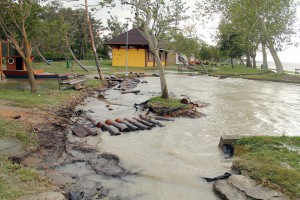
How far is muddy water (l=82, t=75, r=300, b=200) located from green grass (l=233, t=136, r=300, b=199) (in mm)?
612

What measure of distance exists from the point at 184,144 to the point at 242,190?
12.4 feet

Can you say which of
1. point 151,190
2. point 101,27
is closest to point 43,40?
point 151,190

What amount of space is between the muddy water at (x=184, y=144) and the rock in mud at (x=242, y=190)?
0.23 meters

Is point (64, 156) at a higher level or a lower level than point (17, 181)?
lower

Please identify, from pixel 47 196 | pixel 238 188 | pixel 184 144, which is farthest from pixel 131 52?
pixel 47 196

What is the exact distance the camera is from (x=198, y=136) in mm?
10227

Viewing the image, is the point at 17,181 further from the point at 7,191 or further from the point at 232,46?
the point at 232,46

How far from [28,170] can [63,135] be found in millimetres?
3471

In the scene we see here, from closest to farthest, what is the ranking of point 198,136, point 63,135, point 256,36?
1. point 63,135
2. point 198,136
3. point 256,36

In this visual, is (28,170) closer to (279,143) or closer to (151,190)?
(151,190)

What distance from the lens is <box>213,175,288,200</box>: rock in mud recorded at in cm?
532

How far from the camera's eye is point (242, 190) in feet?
18.3

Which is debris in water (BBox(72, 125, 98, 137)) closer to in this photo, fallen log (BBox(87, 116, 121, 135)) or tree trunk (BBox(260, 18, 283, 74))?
fallen log (BBox(87, 116, 121, 135))

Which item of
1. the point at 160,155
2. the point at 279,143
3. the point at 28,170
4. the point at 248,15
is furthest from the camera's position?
the point at 248,15
